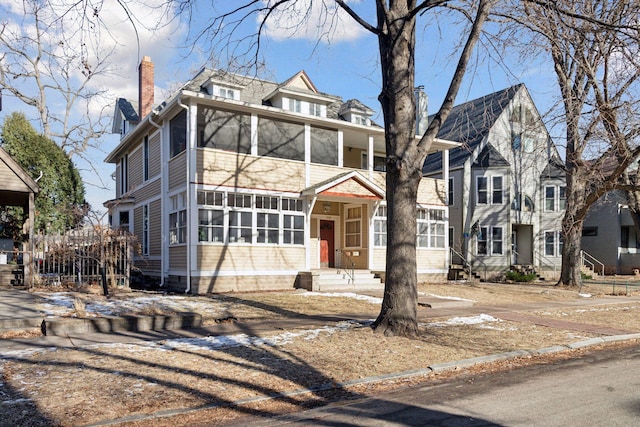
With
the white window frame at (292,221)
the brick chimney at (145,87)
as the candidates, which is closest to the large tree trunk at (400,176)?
the white window frame at (292,221)

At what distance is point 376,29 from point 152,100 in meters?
16.5

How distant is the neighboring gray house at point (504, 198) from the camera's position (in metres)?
28.2

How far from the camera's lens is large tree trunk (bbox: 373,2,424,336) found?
29.5 ft

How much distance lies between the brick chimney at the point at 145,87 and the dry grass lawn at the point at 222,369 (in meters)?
15.0

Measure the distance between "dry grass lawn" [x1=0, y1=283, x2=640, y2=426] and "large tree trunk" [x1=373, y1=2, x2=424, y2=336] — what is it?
561mm

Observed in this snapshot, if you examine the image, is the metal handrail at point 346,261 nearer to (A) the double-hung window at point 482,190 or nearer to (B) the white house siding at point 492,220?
(B) the white house siding at point 492,220

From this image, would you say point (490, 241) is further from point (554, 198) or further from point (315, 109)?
point (315, 109)

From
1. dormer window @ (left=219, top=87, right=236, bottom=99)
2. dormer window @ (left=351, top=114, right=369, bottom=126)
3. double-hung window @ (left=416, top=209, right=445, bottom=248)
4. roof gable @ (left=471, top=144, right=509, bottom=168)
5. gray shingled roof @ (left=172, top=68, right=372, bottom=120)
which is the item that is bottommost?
double-hung window @ (left=416, top=209, right=445, bottom=248)

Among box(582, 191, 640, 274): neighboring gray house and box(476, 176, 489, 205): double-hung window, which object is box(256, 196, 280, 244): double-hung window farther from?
box(582, 191, 640, 274): neighboring gray house

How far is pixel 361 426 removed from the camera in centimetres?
476

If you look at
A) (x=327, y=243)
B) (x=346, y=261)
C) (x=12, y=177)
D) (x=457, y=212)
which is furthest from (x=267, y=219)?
(x=457, y=212)

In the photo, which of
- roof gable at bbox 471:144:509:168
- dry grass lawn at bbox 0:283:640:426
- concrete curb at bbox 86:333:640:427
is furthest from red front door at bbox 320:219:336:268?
concrete curb at bbox 86:333:640:427

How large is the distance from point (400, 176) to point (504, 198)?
21.5m

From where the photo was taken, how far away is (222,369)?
21.7 ft
